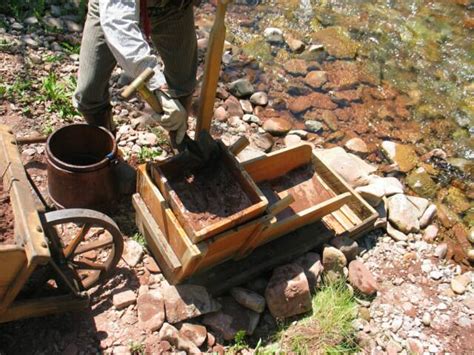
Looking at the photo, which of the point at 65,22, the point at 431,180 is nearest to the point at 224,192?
the point at 431,180

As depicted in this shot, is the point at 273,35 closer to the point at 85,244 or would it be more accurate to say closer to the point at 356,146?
the point at 356,146

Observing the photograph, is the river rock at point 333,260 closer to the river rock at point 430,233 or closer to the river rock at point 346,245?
the river rock at point 346,245

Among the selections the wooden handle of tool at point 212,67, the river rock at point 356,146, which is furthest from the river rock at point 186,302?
the river rock at point 356,146

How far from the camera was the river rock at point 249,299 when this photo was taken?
3391 mm

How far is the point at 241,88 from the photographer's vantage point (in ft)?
17.5

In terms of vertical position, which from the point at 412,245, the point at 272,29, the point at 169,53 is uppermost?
the point at 169,53

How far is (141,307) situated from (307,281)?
1174mm

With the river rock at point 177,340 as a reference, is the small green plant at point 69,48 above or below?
above

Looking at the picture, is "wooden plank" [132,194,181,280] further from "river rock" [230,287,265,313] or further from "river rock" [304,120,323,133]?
"river rock" [304,120,323,133]

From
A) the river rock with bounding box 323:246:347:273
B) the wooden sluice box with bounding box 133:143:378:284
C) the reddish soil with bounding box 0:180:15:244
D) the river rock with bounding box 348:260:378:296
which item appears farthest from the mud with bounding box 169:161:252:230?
the river rock with bounding box 348:260:378:296

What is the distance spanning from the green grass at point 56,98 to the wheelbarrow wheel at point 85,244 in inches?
48.7

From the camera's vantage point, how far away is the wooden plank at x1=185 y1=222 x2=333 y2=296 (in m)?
3.40

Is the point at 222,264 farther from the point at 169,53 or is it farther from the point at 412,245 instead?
the point at 412,245

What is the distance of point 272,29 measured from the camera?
6.24 metres
